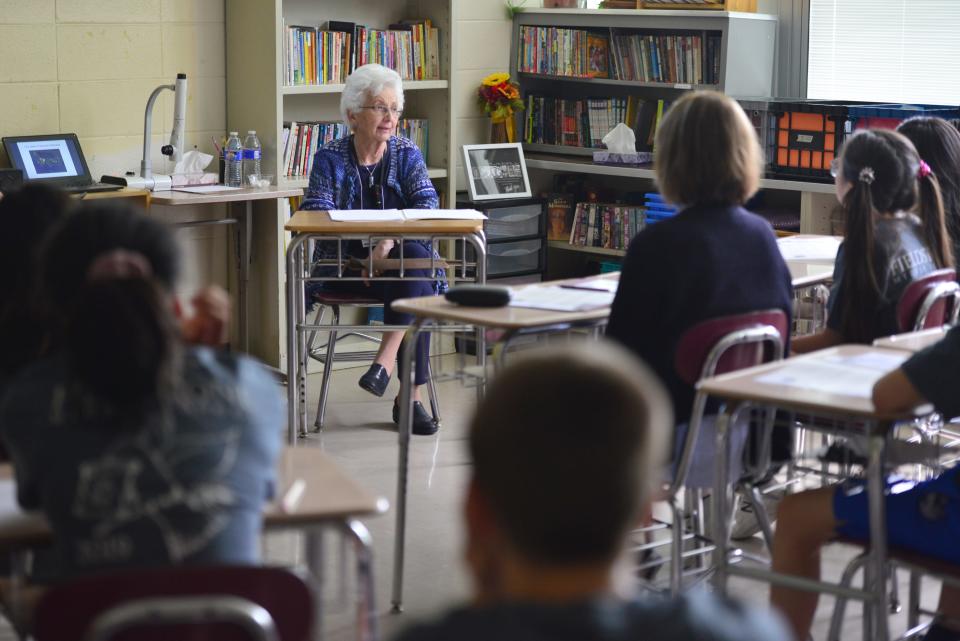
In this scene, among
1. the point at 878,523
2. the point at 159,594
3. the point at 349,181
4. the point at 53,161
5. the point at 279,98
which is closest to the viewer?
the point at 159,594

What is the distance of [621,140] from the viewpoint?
605cm

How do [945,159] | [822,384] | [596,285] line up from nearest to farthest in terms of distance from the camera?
[822,384]
[596,285]
[945,159]

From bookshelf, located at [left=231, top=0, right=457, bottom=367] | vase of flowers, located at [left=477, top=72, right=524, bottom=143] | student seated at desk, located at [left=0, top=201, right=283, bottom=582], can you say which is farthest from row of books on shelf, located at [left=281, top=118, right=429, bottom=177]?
student seated at desk, located at [left=0, top=201, right=283, bottom=582]

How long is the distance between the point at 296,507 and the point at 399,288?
2847mm

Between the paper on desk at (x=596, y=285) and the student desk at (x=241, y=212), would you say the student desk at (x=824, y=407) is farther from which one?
the student desk at (x=241, y=212)

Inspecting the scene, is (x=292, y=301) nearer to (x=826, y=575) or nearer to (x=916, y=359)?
(x=826, y=575)

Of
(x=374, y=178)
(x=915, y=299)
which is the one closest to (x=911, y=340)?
(x=915, y=299)

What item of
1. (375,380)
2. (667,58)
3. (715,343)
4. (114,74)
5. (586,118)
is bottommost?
(375,380)

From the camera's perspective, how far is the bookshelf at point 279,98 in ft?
17.7

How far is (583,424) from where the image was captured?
3.36 ft

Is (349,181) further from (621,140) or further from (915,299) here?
(915,299)

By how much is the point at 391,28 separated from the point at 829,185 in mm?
2079

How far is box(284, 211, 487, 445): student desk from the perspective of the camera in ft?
13.6

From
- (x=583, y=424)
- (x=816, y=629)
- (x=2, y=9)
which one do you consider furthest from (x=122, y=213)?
(x=2, y=9)
